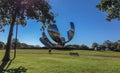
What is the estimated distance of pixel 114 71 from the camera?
72.3 feet

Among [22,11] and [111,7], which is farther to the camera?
[22,11]

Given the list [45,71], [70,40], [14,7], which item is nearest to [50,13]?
[14,7]

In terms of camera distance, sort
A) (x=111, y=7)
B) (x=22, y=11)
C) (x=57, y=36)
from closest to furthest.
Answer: (x=111, y=7) < (x=22, y=11) < (x=57, y=36)

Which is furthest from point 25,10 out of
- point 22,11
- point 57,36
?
point 57,36

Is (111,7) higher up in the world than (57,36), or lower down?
lower down

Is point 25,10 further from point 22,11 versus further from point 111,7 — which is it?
point 111,7

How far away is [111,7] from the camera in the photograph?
26.7m

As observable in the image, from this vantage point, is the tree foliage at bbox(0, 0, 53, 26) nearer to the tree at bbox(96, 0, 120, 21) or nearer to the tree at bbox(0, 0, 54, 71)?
the tree at bbox(0, 0, 54, 71)

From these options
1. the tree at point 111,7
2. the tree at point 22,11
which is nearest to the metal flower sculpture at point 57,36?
the tree at point 22,11

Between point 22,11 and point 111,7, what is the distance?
15.3 m

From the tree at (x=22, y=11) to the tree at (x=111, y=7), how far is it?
12880mm

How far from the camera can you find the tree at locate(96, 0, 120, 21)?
26.0m

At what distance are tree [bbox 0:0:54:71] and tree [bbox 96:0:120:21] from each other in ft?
42.3

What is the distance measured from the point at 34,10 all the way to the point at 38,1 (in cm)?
136
